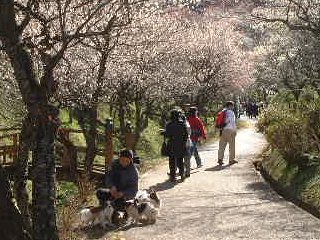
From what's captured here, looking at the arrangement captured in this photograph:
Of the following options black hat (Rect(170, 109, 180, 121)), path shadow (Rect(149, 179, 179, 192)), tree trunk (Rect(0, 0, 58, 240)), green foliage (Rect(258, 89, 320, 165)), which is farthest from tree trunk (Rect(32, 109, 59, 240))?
black hat (Rect(170, 109, 180, 121))

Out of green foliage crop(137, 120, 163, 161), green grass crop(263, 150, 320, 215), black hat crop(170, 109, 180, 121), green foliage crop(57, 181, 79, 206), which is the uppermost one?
black hat crop(170, 109, 180, 121)

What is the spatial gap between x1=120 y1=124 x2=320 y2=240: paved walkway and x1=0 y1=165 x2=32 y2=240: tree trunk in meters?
4.15

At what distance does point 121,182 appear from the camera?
1058 cm

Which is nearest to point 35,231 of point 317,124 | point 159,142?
point 317,124

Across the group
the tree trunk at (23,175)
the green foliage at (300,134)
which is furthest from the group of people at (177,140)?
the tree trunk at (23,175)

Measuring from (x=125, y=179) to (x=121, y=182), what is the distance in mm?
106

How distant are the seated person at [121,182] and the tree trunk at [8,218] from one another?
504 centimetres

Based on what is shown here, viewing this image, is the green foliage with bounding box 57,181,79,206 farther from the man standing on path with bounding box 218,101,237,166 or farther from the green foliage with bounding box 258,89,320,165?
the green foliage with bounding box 258,89,320,165

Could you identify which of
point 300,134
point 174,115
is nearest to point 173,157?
point 174,115

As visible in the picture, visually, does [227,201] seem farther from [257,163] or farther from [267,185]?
[257,163]

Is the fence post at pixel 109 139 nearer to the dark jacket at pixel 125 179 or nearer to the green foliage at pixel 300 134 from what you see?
the green foliage at pixel 300 134

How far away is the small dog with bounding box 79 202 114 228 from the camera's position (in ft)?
32.5

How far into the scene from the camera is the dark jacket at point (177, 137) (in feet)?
46.5

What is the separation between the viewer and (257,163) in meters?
17.5
